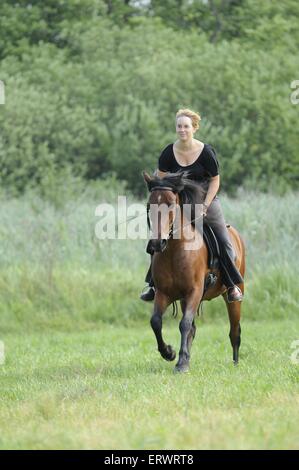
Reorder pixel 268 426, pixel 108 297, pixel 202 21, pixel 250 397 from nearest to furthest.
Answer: pixel 268 426
pixel 250 397
pixel 108 297
pixel 202 21

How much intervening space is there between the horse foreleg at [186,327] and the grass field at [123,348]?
0.51ft

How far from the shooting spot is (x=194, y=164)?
1132 cm

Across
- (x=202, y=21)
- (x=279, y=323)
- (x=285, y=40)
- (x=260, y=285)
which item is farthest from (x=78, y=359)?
(x=202, y=21)

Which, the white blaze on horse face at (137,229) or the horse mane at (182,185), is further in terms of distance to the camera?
the white blaze on horse face at (137,229)

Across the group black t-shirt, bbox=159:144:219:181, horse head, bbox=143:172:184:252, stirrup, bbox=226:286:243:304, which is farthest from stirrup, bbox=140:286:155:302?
black t-shirt, bbox=159:144:219:181

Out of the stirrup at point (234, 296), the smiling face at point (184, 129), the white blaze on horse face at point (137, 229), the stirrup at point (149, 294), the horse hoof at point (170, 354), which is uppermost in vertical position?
the smiling face at point (184, 129)

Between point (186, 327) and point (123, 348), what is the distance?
388 cm

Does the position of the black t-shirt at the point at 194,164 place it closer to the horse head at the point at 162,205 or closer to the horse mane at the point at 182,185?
the horse mane at the point at 182,185

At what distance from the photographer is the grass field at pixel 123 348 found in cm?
737

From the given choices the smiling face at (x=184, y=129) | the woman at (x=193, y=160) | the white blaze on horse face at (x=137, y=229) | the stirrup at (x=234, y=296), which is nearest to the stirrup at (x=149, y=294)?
the woman at (x=193, y=160)

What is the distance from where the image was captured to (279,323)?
18156mm
